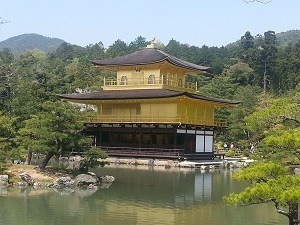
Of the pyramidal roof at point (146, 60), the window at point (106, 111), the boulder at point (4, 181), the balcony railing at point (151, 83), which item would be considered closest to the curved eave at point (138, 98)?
the window at point (106, 111)

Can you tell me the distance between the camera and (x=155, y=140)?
3719 cm

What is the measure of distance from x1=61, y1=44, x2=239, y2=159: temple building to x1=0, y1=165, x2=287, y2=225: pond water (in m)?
14.5

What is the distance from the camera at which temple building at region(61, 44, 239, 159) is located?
3569 cm

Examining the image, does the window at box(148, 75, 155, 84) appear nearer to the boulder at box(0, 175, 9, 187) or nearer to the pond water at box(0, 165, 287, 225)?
the pond water at box(0, 165, 287, 225)

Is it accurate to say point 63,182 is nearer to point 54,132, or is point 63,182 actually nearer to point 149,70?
point 54,132

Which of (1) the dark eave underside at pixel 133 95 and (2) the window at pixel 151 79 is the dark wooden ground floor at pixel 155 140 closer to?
(1) the dark eave underside at pixel 133 95

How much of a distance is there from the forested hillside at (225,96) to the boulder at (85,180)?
162cm

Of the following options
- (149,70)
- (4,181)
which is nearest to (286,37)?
(149,70)

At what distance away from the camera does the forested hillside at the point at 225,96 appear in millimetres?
9192

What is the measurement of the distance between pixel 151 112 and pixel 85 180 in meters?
17.0

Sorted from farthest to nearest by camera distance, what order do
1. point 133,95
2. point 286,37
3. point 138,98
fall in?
point 286,37 < point 133,95 < point 138,98

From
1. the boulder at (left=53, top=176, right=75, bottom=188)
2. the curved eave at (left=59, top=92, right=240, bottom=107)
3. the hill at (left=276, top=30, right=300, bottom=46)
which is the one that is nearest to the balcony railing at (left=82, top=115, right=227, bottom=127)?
the curved eave at (left=59, top=92, right=240, bottom=107)

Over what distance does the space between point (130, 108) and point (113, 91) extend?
106 inches

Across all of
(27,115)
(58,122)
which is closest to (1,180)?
(58,122)
